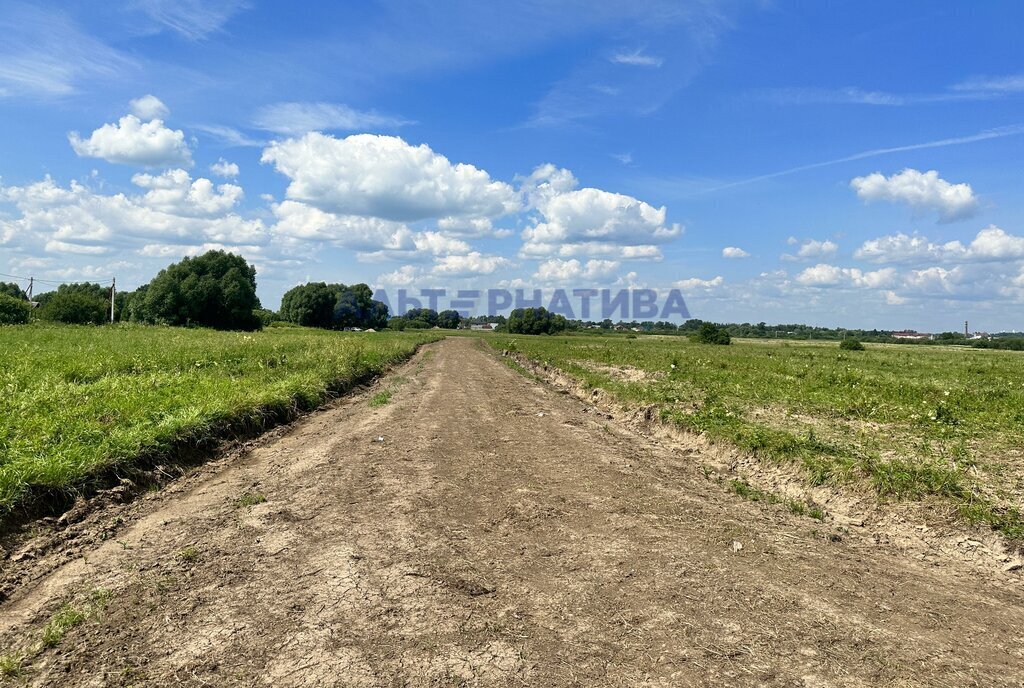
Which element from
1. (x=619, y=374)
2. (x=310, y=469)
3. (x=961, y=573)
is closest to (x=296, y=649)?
(x=310, y=469)

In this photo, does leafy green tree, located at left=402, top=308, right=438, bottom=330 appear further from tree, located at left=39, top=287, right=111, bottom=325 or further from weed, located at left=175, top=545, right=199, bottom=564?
weed, located at left=175, top=545, right=199, bottom=564

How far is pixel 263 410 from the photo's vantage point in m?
12.5

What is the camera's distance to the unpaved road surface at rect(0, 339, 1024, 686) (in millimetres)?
3682

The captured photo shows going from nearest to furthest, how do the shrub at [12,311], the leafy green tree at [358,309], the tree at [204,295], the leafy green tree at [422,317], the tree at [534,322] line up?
1. the shrub at [12,311]
2. the tree at [204,295]
3. the leafy green tree at [358,309]
4. the tree at [534,322]
5. the leafy green tree at [422,317]

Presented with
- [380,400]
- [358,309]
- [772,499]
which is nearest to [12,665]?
[772,499]

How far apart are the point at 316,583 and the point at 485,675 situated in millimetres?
1882

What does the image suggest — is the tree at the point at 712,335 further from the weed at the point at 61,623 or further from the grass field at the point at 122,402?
the weed at the point at 61,623

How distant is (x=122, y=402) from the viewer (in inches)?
398

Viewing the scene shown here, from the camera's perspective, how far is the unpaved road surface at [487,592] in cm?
368

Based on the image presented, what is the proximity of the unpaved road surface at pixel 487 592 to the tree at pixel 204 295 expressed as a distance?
72.6 meters

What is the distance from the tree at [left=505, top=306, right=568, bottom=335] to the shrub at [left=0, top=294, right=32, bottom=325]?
85.0 metres

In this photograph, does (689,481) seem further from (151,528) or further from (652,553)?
(151,528)

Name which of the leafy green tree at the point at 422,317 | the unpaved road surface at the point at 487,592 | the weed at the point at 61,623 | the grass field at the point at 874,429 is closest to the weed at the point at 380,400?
the grass field at the point at 874,429

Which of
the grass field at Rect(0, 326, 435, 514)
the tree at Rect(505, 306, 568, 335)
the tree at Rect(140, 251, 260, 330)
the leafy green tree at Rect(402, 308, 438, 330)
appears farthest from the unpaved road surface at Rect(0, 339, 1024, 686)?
the leafy green tree at Rect(402, 308, 438, 330)
